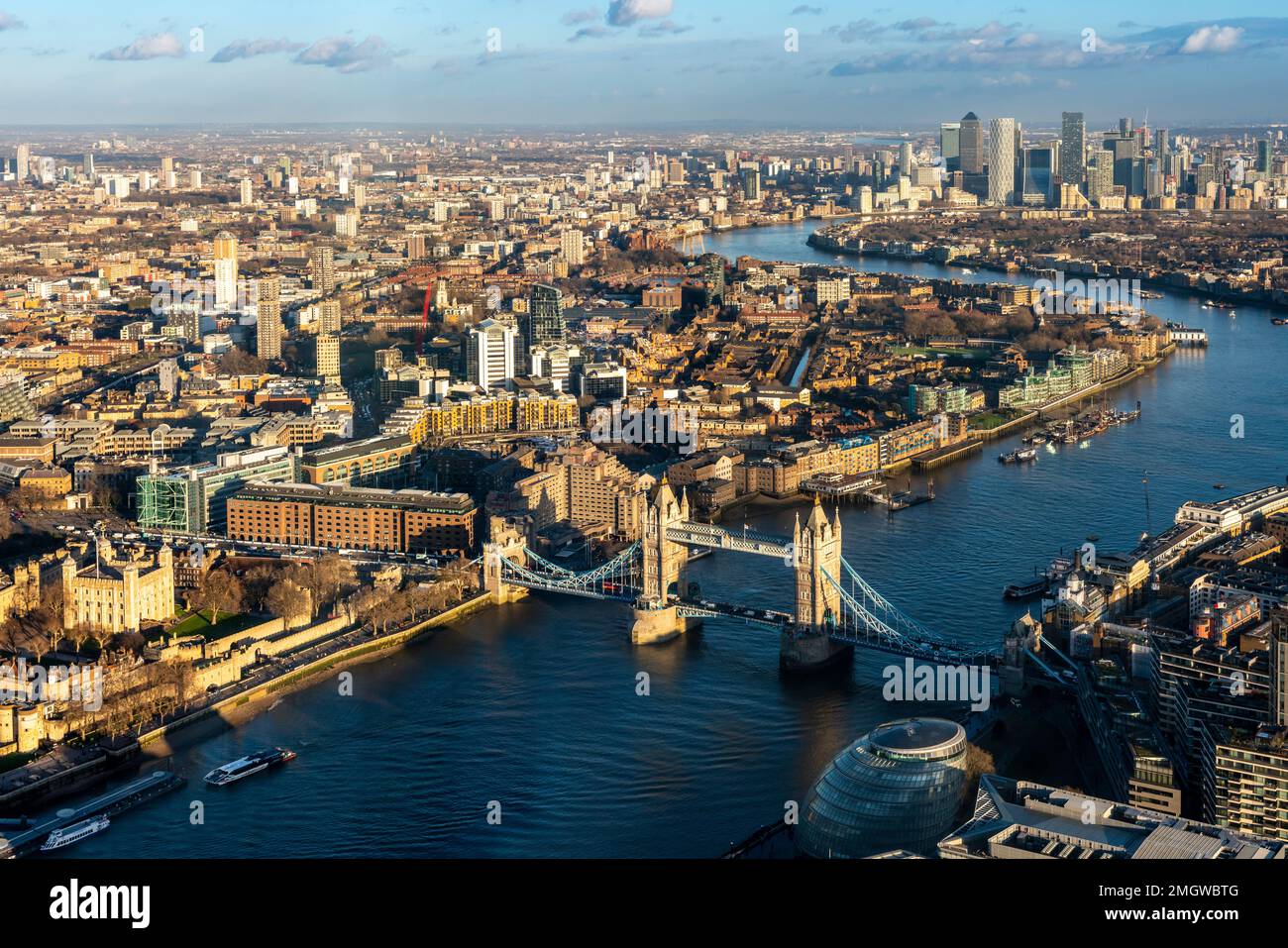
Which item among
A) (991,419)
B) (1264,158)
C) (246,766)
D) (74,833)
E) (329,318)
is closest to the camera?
(74,833)

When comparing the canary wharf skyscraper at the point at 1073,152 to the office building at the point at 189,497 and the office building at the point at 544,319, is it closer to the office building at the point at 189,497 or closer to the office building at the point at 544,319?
the office building at the point at 544,319

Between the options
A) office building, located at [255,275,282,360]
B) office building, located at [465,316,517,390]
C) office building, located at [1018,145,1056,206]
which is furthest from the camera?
office building, located at [1018,145,1056,206]

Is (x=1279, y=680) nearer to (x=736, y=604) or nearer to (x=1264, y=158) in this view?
(x=736, y=604)

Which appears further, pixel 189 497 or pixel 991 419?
pixel 991 419

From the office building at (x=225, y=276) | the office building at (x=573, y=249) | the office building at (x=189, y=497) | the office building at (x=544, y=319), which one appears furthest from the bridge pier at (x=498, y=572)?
the office building at (x=573, y=249)

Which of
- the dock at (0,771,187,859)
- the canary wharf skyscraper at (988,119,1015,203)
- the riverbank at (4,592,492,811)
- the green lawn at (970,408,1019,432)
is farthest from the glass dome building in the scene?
the canary wharf skyscraper at (988,119,1015,203)

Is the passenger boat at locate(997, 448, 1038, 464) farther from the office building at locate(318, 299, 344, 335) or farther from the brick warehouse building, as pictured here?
the office building at locate(318, 299, 344, 335)

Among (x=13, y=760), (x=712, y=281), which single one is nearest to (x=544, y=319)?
(x=712, y=281)
